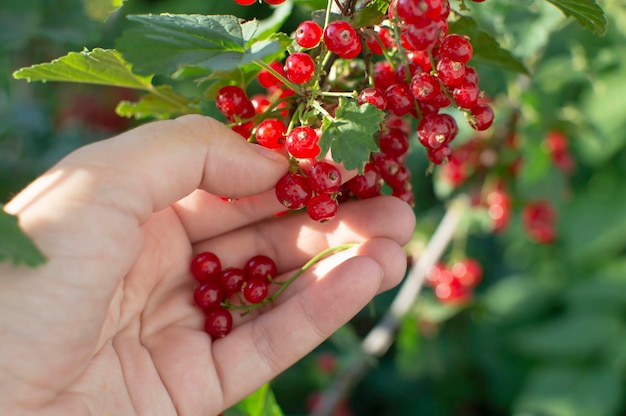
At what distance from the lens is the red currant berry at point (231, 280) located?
127 cm

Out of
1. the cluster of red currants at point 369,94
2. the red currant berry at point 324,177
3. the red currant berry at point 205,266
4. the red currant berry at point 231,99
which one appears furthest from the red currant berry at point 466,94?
the red currant berry at point 205,266

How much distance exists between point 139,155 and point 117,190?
0.23 feet

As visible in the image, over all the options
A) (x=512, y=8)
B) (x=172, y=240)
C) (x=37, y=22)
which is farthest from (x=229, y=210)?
(x=512, y=8)

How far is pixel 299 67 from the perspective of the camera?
3.19 ft

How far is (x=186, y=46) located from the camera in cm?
94

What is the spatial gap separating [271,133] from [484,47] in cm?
41

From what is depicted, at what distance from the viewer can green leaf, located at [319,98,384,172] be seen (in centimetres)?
94

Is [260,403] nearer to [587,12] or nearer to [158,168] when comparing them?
[158,168]

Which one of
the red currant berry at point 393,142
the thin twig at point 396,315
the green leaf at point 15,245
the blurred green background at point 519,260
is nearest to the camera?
the green leaf at point 15,245

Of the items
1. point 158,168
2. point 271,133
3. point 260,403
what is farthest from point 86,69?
point 260,403

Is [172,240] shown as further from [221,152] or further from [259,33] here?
[259,33]

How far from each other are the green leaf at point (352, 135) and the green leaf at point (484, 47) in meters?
0.30

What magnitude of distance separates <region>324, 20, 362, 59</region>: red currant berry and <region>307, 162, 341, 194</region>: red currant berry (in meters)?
0.18

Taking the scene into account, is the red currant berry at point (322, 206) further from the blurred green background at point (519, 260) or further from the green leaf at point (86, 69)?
the blurred green background at point (519, 260)
